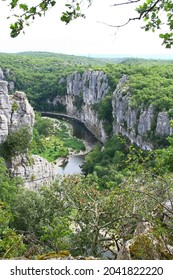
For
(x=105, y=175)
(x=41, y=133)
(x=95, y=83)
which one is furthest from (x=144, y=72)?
(x=105, y=175)

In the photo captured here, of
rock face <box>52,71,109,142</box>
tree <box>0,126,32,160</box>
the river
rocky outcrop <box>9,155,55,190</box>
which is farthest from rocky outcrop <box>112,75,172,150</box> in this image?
tree <box>0,126,32,160</box>

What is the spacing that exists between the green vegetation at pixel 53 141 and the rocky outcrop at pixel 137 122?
7.69 meters

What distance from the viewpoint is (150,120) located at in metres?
49.9

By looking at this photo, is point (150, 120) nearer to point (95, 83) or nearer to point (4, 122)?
point (4, 122)

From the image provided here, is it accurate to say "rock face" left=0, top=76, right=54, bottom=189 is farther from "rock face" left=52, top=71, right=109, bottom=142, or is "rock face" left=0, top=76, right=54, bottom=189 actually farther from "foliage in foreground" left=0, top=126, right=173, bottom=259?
"rock face" left=52, top=71, right=109, bottom=142

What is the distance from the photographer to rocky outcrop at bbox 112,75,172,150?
47.5 m

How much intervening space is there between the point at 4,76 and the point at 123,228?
9851 centimetres

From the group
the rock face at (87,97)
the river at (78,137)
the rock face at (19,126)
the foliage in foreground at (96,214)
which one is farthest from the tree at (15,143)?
the rock face at (87,97)

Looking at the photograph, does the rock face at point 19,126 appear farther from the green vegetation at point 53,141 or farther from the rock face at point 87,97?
the rock face at point 87,97

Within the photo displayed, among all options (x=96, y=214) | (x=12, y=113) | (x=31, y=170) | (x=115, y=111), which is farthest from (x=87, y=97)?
(x=96, y=214)

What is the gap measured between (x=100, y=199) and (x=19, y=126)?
21.1 m

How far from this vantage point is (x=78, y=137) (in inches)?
2938

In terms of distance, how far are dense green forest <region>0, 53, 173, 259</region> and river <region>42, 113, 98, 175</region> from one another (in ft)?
6.73

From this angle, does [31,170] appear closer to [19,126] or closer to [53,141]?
[19,126]
